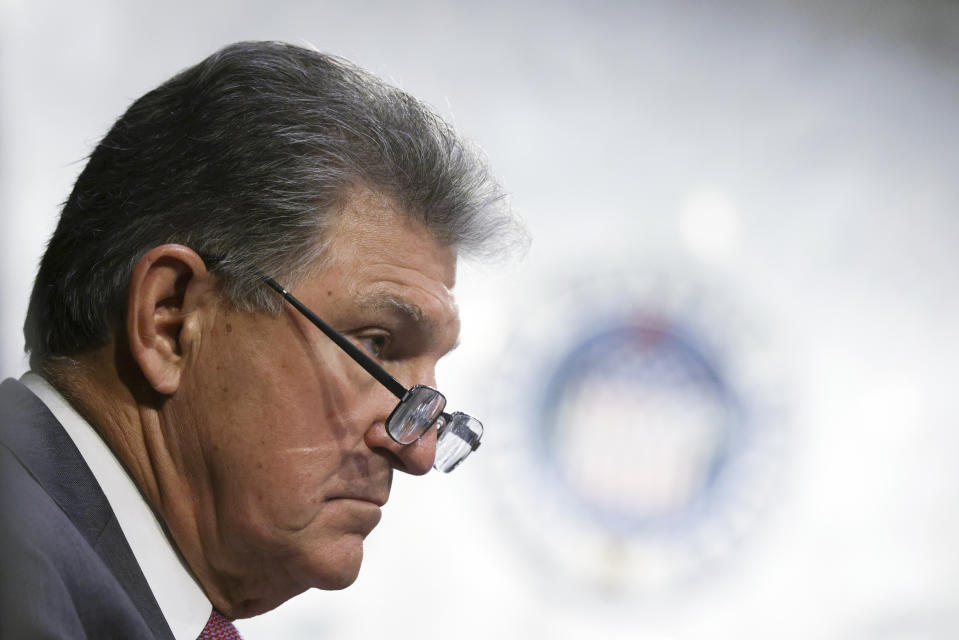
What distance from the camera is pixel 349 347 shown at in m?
0.96

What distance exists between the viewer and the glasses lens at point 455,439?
115 cm

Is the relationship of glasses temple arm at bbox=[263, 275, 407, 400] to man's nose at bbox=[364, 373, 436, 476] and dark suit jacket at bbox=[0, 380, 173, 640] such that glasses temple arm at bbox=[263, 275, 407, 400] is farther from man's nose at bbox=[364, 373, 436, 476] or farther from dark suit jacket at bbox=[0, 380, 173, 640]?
dark suit jacket at bbox=[0, 380, 173, 640]

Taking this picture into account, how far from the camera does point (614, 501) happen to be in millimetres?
2221

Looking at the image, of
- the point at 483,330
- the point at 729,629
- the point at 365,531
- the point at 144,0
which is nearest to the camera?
the point at 365,531

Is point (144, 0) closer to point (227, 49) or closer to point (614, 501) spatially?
point (227, 49)

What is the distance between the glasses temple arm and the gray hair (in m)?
0.01

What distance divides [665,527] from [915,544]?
59cm

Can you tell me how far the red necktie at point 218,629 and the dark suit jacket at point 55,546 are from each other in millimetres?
95

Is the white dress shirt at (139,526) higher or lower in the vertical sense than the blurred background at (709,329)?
lower

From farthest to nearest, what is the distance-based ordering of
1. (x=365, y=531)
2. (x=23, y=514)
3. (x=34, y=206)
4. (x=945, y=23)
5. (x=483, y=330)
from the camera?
1. (x=945, y=23)
2. (x=483, y=330)
3. (x=34, y=206)
4. (x=365, y=531)
5. (x=23, y=514)

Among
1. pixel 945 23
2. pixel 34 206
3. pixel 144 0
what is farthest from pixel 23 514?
pixel 945 23

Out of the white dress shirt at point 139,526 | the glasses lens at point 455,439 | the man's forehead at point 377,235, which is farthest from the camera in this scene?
the glasses lens at point 455,439

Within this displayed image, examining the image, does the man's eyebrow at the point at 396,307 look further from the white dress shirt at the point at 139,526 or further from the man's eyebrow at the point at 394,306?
the white dress shirt at the point at 139,526

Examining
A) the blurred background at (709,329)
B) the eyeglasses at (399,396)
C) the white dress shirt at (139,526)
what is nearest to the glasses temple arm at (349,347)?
the eyeglasses at (399,396)
